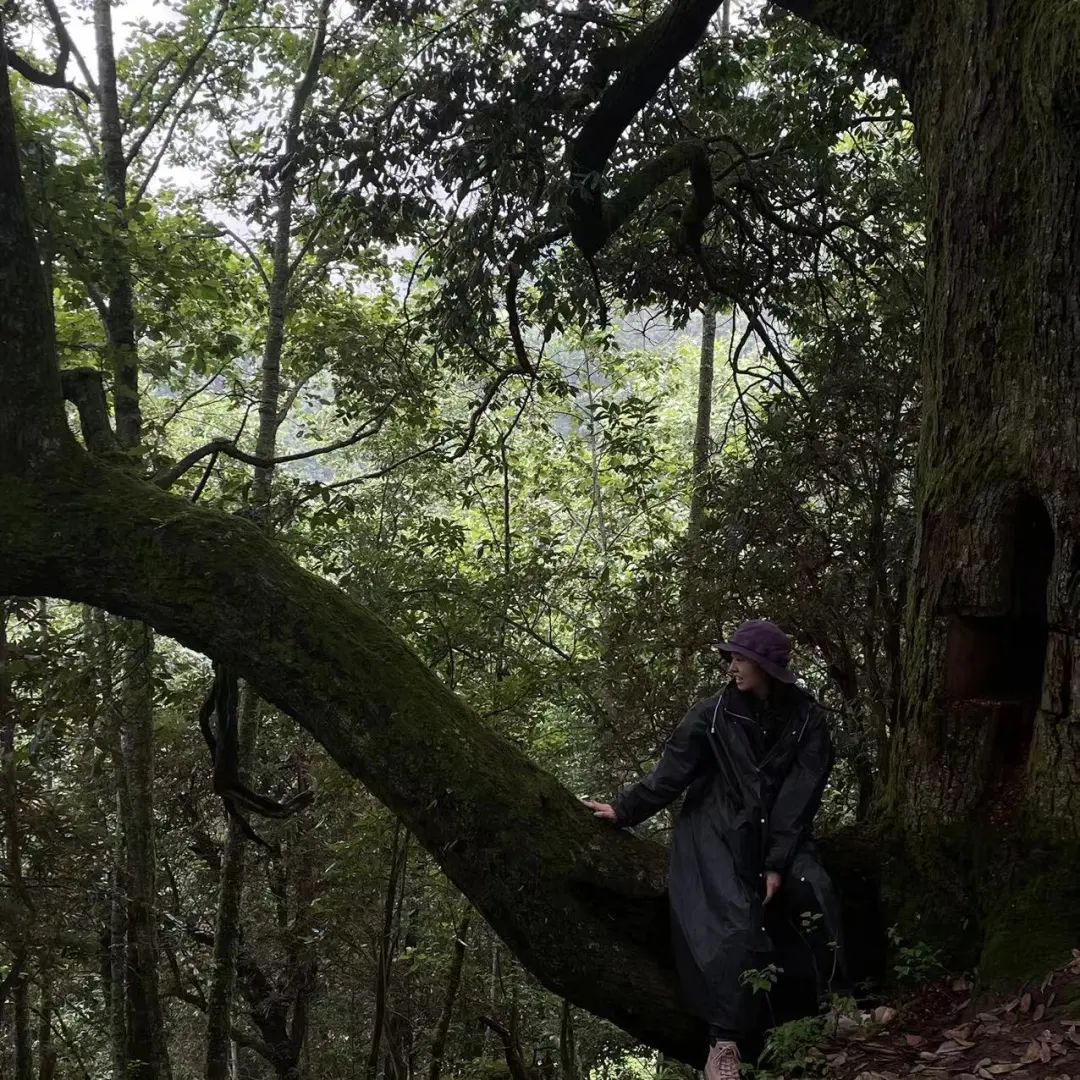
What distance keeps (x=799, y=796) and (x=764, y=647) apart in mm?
601

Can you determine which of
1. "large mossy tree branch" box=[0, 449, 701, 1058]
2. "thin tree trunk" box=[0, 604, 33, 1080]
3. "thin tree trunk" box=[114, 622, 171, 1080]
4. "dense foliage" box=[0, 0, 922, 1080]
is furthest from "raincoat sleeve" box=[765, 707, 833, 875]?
"thin tree trunk" box=[114, 622, 171, 1080]

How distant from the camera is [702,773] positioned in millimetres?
4172

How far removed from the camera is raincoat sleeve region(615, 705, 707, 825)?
4094 mm

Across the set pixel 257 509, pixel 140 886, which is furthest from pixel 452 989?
pixel 257 509

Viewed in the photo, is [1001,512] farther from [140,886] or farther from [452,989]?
[140,886]

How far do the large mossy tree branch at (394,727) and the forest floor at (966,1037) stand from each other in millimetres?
802

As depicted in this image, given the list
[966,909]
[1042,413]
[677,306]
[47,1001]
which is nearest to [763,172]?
[677,306]

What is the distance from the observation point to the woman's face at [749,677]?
4094 millimetres

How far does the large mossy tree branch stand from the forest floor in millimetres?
802

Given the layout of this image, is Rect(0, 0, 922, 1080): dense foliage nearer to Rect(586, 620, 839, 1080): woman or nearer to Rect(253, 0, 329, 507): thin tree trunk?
Rect(253, 0, 329, 507): thin tree trunk

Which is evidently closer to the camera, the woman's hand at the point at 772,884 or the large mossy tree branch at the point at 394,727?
the woman's hand at the point at 772,884

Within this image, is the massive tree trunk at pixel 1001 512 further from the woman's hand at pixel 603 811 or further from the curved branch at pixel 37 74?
the curved branch at pixel 37 74

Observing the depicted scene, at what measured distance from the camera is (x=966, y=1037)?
3.18m

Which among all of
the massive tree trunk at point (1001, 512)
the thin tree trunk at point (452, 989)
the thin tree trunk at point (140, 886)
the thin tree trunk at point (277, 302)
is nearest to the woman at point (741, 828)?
the massive tree trunk at point (1001, 512)
